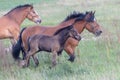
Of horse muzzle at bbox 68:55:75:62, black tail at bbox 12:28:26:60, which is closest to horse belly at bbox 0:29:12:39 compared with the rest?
black tail at bbox 12:28:26:60

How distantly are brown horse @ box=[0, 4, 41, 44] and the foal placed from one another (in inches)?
97.5

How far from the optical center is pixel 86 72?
419 inches

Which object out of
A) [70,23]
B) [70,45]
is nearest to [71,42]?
[70,45]

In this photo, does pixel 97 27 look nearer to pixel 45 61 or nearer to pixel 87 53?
pixel 87 53

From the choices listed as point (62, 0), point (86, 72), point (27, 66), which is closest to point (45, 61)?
point (27, 66)

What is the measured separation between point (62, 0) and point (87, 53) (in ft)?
76.9

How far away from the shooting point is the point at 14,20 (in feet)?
48.6

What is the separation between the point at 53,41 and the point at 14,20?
10.6 feet

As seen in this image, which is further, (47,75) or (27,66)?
(27,66)

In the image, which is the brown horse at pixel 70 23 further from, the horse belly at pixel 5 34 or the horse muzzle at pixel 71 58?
the horse belly at pixel 5 34

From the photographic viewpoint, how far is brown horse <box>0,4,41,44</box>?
47.6 ft

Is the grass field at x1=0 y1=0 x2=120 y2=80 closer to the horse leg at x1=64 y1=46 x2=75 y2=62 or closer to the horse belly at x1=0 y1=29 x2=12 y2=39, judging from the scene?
the horse leg at x1=64 y1=46 x2=75 y2=62

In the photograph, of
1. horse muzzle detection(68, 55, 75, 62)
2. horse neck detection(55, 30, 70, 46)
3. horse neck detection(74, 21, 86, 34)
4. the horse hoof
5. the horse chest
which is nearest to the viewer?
the horse chest

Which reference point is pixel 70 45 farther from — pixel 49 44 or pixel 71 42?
pixel 49 44
